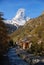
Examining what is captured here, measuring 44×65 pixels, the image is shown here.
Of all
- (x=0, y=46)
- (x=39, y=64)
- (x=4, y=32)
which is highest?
(x=4, y=32)

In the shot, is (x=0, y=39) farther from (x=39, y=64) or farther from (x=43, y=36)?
(x=43, y=36)

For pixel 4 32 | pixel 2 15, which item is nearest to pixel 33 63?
pixel 4 32

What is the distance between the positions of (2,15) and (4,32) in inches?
237

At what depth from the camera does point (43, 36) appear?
11900 centimetres

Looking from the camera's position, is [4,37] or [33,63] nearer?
[33,63]

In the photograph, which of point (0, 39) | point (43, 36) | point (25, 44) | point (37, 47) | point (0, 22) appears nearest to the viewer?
point (0, 39)

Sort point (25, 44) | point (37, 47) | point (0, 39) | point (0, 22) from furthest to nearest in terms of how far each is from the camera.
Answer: point (25, 44)
point (37, 47)
point (0, 22)
point (0, 39)

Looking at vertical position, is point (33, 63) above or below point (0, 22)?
below

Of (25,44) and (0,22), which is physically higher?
(0,22)

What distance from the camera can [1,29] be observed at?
64375 millimetres

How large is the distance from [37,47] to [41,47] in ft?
9.70

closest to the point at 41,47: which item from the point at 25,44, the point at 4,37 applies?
the point at 4,37

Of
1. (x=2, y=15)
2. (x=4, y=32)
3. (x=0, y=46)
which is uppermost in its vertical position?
(x=2, y=15)

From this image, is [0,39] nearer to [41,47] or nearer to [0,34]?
[0,34]
